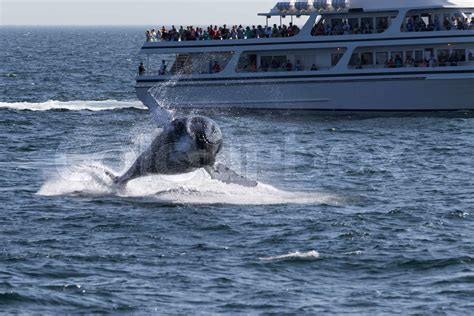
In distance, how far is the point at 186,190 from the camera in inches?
1570

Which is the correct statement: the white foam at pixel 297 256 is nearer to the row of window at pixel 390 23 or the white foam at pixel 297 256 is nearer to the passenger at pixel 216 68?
the row of window at pixel 390 23

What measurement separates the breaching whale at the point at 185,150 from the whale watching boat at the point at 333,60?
29068 millimetres

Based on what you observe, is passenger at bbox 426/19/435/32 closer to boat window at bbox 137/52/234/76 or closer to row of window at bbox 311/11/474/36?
row of window at bbox 311/11/474/36

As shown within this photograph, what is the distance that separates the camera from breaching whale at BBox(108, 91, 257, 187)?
1427 inches

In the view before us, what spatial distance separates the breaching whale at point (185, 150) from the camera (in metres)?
36.2

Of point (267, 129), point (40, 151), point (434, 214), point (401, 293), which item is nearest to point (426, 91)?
point (267, 129)

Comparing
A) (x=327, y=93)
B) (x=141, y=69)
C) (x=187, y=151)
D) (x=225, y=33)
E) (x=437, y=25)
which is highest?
(x=437, y=25)

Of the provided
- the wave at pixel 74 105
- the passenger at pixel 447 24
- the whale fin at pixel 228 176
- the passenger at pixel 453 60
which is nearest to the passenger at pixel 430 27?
the passenger at pixel 447 24

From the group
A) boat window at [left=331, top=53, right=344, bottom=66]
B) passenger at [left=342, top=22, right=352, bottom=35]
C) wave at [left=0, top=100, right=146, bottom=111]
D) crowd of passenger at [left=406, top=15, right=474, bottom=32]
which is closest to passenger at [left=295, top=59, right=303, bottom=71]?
boat window at [left=331, top=53, right=344, bottom=66]

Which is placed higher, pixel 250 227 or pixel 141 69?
pixel 141 69

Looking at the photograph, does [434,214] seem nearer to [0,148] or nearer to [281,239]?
[281,239]

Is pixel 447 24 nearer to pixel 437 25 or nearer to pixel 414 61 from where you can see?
pixel 437 25

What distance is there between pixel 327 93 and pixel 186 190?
93.1ft

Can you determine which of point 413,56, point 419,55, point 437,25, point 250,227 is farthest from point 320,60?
point 250,227
